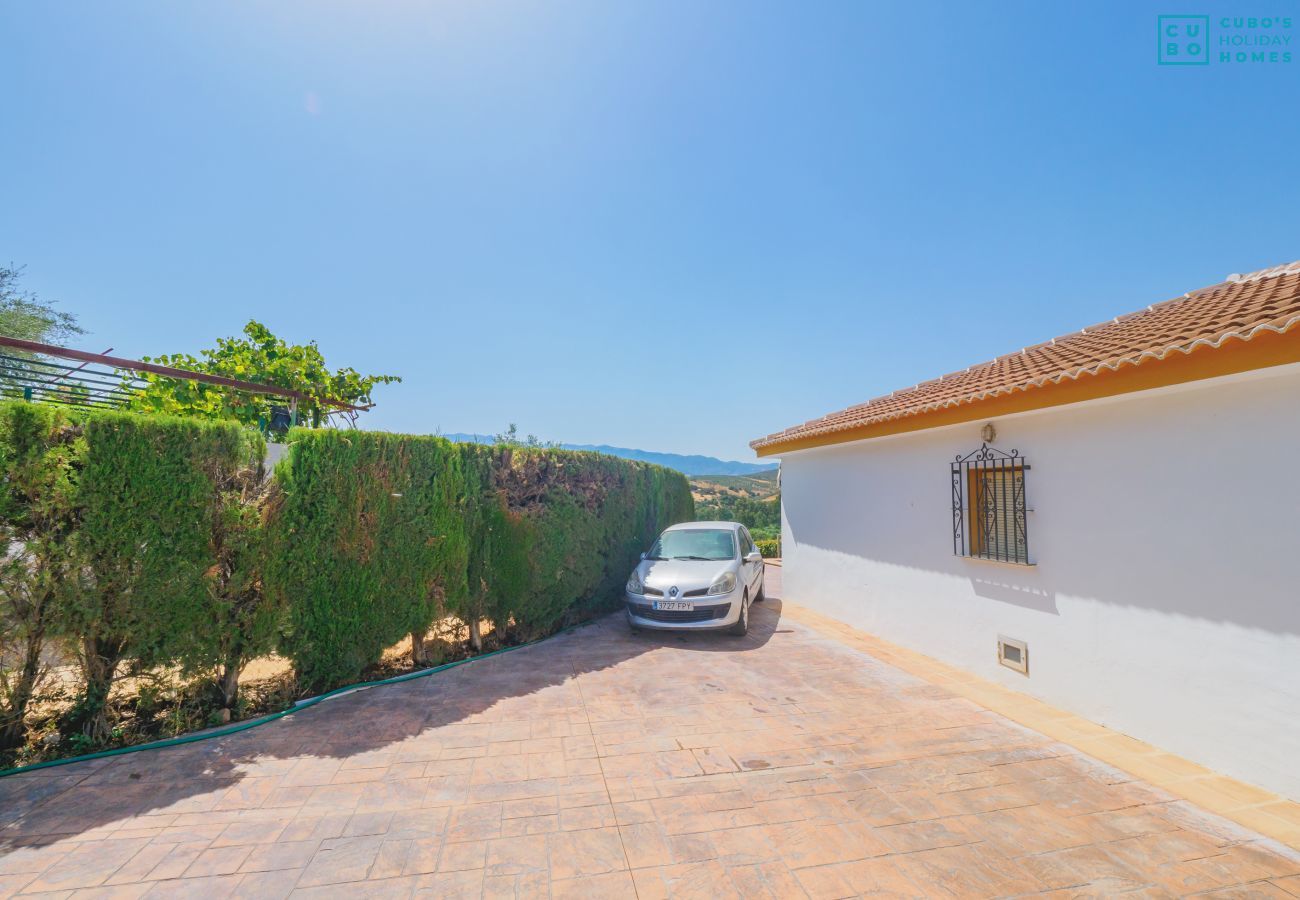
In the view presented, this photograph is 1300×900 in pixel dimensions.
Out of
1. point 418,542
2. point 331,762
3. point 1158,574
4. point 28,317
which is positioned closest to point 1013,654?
point 1158,574

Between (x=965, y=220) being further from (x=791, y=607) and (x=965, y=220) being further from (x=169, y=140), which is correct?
(x=169, y=140)

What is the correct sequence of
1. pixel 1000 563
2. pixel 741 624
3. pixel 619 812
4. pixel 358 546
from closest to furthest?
pixel 619 812 < pixel 358 546 < pixel 1000 563 < pixel 741 624

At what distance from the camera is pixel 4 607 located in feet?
10.6

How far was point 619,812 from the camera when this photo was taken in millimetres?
2945

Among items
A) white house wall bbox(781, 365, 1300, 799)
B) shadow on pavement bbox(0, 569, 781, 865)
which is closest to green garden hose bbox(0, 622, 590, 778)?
shadow on pavement bbox(0, 569, 781, 865)

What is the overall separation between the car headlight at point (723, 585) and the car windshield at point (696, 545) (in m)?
0.79

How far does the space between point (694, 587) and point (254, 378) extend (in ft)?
33.6

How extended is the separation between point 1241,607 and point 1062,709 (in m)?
1.79

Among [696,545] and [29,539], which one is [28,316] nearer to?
[29,539]

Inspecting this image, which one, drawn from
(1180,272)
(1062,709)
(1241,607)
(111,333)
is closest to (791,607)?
(1062,709)

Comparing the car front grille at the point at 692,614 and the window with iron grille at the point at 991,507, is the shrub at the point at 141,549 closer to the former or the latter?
the car front grille at the point at 692,614

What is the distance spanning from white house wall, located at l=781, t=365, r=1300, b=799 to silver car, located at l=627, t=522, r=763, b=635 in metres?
2.44

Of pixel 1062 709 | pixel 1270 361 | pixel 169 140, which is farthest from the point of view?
pixel 169 140

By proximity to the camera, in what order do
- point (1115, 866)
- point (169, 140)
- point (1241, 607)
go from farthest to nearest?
point (169, 140) < point (1241, 607) < point (1115, 866)
